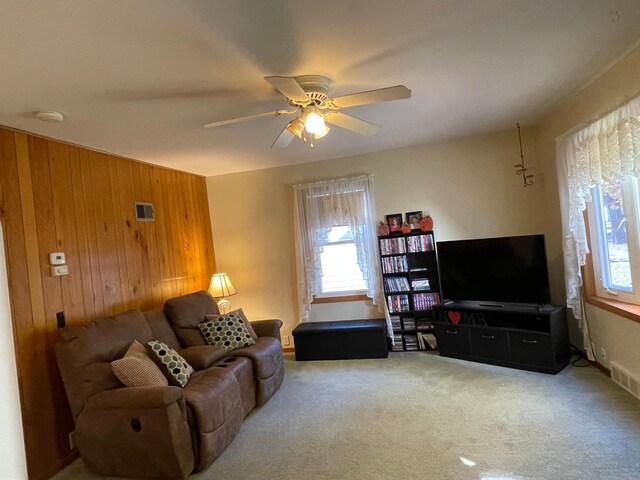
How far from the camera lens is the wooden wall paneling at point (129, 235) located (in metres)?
3.48

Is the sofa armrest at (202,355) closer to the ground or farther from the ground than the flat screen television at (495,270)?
closer to the ground

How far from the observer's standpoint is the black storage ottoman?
166 inches

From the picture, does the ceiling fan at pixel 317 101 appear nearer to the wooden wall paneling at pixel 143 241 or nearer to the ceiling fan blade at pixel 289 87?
the ceiling fan blade at pixel 289 87

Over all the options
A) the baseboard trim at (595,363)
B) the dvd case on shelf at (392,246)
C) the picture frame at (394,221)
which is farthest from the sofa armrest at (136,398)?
the baseboard trim at (595,363)

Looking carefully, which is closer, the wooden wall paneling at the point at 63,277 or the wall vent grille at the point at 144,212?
the wooden wall paneling at the point at 63,277

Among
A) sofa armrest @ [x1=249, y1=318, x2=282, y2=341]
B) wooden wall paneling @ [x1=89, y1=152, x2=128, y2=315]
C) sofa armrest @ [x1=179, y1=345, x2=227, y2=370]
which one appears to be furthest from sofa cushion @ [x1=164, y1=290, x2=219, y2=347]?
sofa armrest @ [x1=249, y1=318, x2=282, y2=341]

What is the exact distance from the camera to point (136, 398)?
89.9 inches

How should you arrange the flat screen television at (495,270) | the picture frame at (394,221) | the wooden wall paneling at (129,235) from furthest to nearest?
the picture frame at (394,221) < the flat screen television at (495,270) < the wooden wall paneling at (129,235)

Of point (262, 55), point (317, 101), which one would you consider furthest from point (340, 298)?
point (262, 55)

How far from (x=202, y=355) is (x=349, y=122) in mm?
2132

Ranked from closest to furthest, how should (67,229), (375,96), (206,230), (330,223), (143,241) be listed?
(375,96) < (67,229) < (143,241) < (330,223) < (206,230)

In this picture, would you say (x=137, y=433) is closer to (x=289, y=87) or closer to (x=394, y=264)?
(x=289, y=87)

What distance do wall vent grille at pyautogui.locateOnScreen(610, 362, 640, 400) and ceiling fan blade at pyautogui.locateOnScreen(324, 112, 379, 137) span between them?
8.58ft

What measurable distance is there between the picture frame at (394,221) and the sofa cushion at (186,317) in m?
2.30
